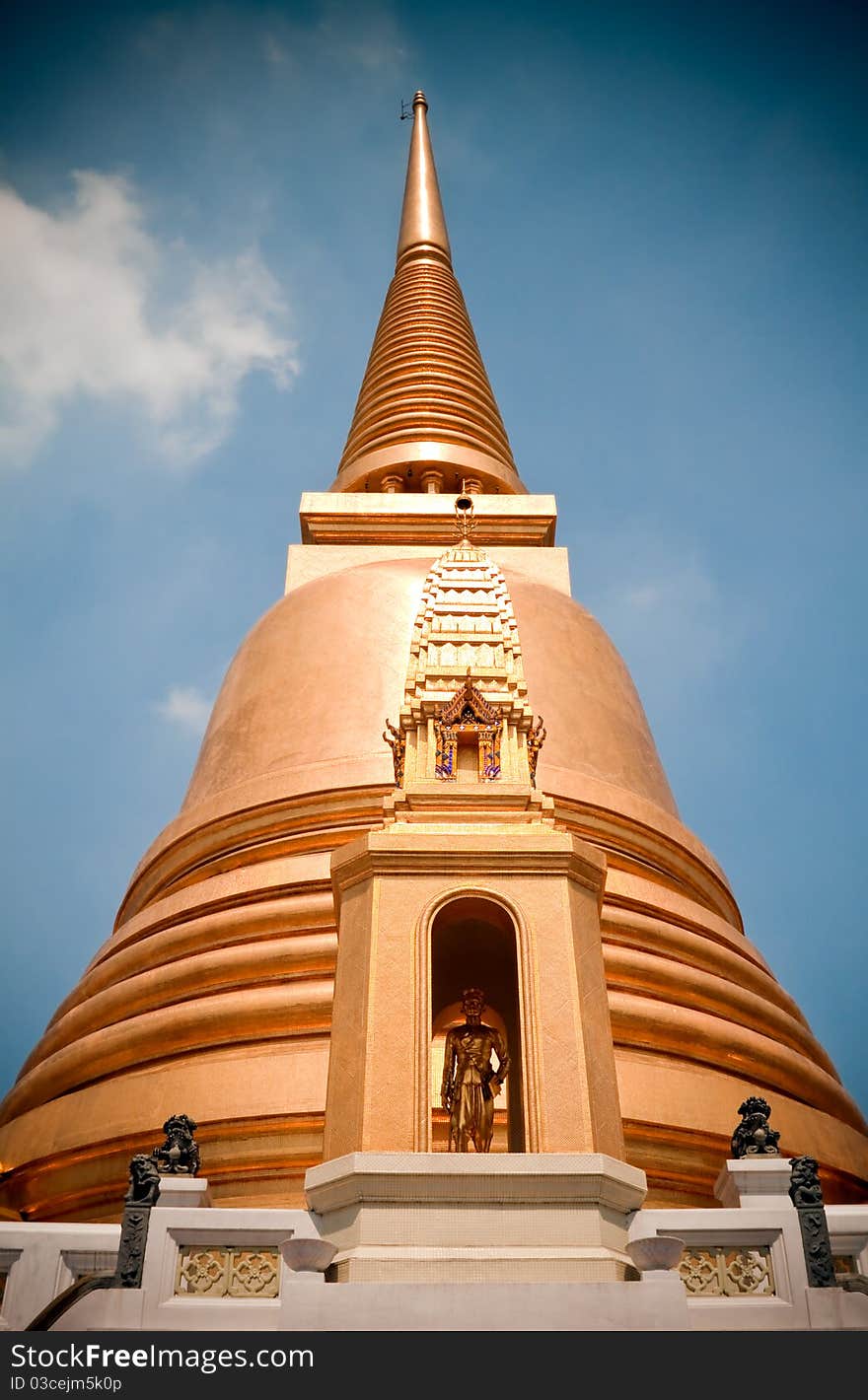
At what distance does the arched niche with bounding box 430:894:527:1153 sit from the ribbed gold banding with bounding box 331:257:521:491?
13.2 meters

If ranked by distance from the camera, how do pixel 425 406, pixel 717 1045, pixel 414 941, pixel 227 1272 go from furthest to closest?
pixel 425 406
pixel 717 1045
pixel 414 941
pixel 227 1272

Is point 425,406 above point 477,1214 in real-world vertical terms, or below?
above

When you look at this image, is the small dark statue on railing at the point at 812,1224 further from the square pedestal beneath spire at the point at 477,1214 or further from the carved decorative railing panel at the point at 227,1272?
the carved decorative railing panel at the point at 227,1272

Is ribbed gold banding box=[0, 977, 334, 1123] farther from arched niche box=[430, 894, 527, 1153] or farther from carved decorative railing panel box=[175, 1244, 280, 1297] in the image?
carved decorative railing panel box=[175, 1244, 280, 1297]

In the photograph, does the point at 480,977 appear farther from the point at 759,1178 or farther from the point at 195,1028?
the point at 195,1028

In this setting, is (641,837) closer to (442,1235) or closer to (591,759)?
(591,759)

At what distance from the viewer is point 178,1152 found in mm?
7379

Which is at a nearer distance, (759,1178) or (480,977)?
(759,1178)

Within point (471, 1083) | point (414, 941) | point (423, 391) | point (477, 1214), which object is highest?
point (423, 391)

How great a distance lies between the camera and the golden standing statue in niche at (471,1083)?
8258 millimetres

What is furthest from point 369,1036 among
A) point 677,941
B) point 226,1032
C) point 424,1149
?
point 677,941

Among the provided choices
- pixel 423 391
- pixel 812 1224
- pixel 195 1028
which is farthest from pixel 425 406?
pixel 812 1224

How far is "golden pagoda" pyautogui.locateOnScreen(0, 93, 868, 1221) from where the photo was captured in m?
A: 8.22

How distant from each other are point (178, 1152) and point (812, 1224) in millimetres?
3343
